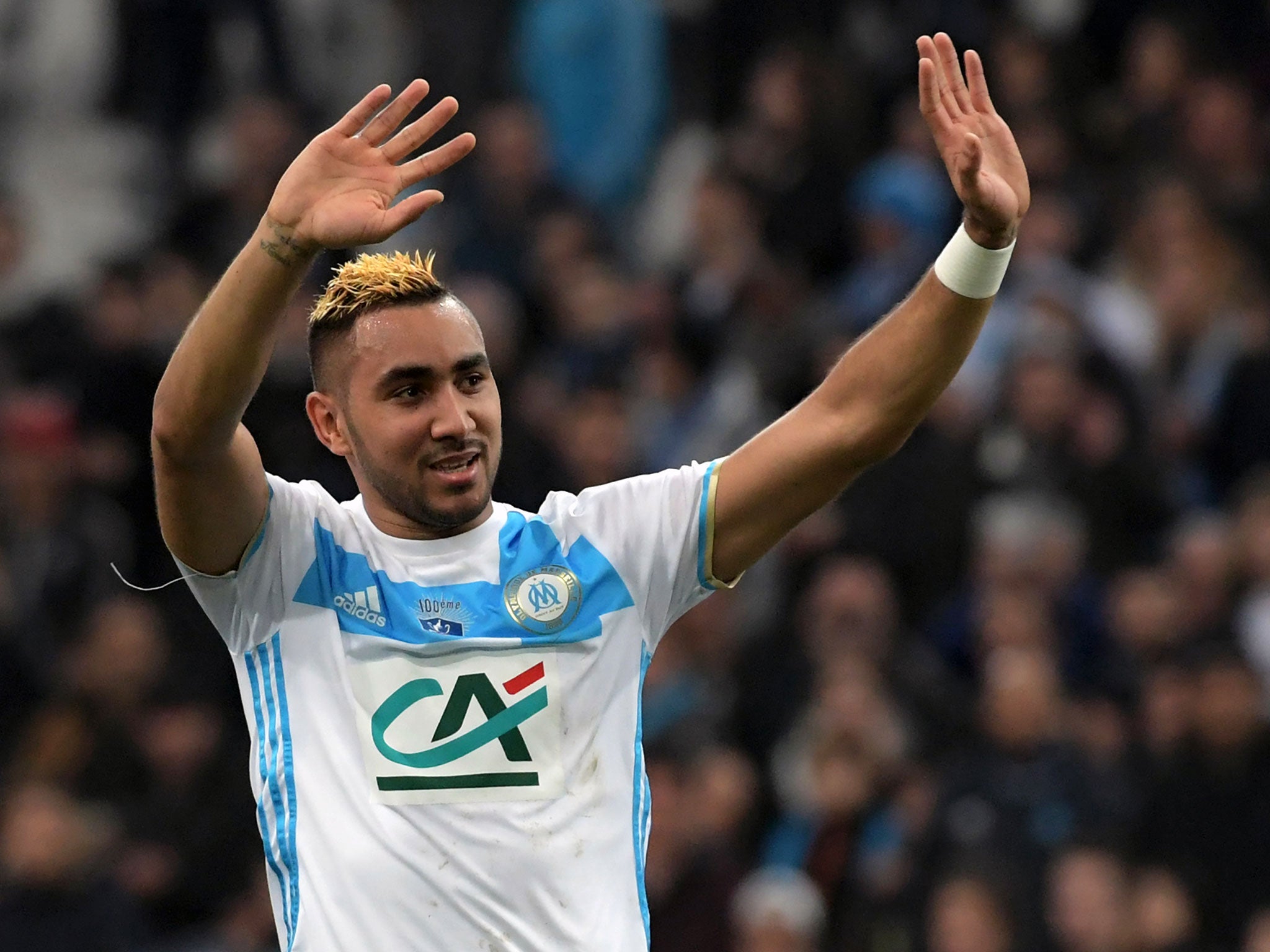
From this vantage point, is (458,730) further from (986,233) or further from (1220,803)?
(1220,803)

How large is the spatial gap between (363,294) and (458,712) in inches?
35.3

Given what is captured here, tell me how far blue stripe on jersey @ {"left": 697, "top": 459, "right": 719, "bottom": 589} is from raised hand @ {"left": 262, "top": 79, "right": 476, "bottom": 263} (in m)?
0.84

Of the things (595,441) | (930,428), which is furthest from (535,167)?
(930,428)

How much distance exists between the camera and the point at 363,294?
14.6 ft

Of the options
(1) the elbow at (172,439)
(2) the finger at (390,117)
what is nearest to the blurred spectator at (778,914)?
(1) the elbow at (172,439)

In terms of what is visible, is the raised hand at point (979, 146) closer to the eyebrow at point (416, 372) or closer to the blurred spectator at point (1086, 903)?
the eyebrow at point (416, 372)

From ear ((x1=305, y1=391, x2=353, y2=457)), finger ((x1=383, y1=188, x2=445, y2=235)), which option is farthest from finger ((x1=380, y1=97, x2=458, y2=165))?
ear ((x1=305, y1=391, x2=353, y2=457))

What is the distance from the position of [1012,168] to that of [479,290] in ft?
24.0

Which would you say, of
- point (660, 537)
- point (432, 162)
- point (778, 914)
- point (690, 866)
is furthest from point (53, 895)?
point (432, 162)

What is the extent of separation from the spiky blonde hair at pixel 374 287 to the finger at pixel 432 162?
1.15 ft

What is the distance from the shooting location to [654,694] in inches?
375

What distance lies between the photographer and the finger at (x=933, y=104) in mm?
4301

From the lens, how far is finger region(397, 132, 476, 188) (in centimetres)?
407

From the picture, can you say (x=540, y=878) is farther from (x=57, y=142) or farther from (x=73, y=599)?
(x=57, y=142)
